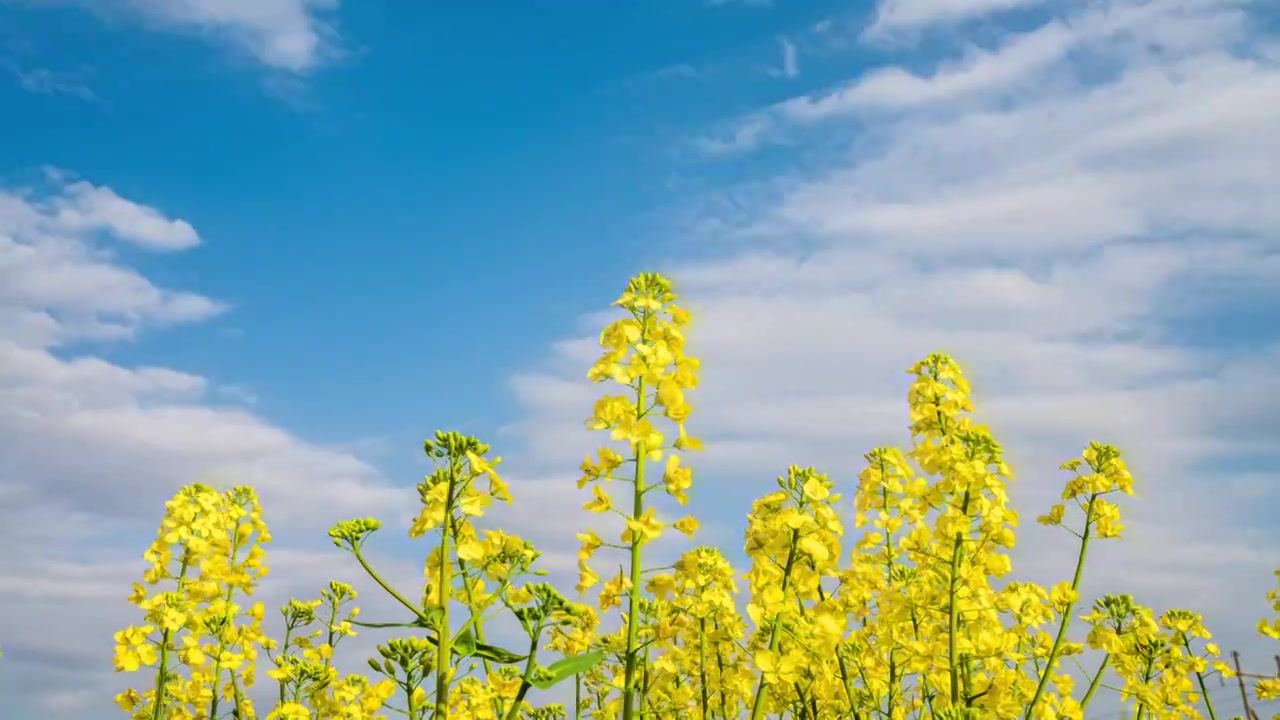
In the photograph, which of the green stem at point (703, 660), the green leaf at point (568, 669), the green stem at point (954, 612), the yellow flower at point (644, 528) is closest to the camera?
the green leaf at point (568, 669)

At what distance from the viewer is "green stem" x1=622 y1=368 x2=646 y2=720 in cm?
381

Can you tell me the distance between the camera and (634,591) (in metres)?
3.96

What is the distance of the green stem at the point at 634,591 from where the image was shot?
150 inches

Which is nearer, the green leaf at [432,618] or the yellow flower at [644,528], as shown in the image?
the green leaf at [432,618]

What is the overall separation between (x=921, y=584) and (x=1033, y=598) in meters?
0.78

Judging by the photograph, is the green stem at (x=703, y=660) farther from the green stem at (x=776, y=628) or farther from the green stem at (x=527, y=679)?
the green stem at (x=527, y=679)

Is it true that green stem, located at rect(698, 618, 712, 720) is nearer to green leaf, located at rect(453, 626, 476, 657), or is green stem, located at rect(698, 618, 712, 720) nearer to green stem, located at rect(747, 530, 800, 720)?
green stem, located at rect(747, 530, 800, 720)

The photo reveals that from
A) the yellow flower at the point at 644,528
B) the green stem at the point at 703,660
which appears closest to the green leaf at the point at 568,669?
the yellow flower at the point at 644,528

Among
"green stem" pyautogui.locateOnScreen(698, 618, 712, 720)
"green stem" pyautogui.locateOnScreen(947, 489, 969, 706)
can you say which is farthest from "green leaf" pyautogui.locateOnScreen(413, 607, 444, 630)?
"green stem" pyautogui.locateOnScreen(947, 489, 969, 706)

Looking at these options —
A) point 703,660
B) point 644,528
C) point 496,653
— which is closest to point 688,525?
point 644,528

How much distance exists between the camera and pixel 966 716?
4.36m

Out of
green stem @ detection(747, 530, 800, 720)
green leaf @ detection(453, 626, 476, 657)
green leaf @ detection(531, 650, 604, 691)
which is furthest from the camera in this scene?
green stem @ detection(747, 530, 800, 720)

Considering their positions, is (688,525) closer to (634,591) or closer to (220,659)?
(634,591)

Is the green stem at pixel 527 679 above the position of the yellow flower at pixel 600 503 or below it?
below
